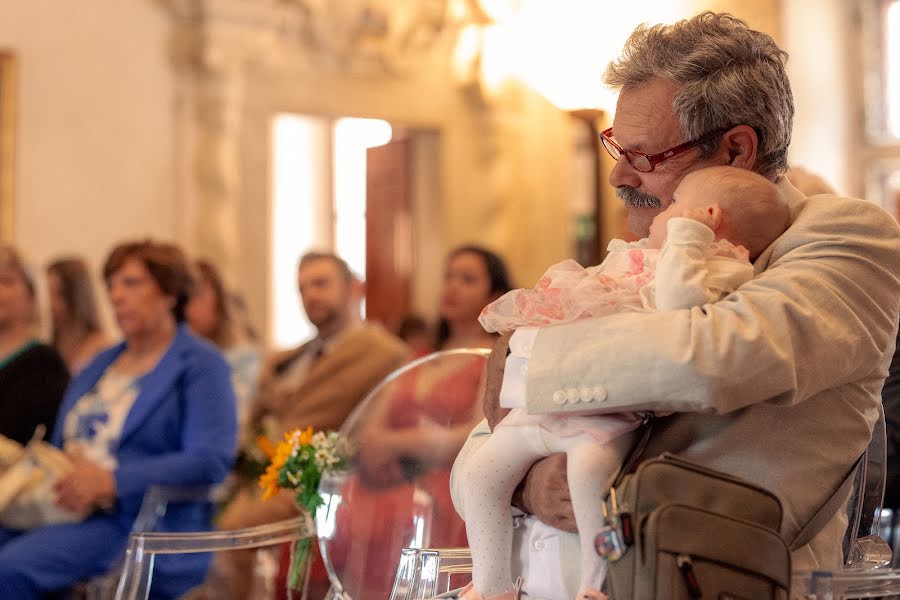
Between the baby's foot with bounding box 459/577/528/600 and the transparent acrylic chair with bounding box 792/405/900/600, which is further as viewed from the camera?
the baby's foot with bounding box 459/577/528/600

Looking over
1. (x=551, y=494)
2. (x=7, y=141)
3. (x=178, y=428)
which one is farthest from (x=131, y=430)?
(x=7, y=141)

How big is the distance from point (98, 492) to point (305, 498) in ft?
4.92

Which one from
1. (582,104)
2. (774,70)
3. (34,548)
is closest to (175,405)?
(34,548)

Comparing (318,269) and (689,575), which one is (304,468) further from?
(318,269)

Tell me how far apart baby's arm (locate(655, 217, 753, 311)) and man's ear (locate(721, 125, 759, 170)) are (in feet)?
1.09

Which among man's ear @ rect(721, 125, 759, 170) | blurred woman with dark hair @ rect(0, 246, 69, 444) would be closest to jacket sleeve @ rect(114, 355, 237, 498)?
blurred woman with dark hair @ rect(0, 246, 69, 444)

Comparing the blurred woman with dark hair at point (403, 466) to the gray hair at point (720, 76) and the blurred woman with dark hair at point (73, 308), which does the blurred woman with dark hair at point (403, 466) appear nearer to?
the gray hair at point (720, 76)

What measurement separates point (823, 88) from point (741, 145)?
25.4 ft

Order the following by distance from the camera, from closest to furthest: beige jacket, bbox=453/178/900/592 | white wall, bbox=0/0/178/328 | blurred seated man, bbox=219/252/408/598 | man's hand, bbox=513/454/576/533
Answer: beige jacket, bbox=453/178/900/592, man's hand, bbox=513/454/576/533, blurred seated man, bbox=219/252/408/598, white wall, bbox=0/0/178/328

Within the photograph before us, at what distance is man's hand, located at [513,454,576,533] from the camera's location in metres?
1.86

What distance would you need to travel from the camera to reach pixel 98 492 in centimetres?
405

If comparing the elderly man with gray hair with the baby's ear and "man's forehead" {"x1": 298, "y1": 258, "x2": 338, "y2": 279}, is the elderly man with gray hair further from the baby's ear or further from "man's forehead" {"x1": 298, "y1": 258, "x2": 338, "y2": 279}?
"man's forehead" {"x1": 298, "y1": 258, "x2": 338, "y2": 279}

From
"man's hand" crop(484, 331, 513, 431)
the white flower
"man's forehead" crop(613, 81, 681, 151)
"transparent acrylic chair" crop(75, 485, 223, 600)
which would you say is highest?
"man's forehead" crop(613, 81, 681, 151)

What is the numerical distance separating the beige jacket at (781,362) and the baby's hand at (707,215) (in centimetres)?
10
